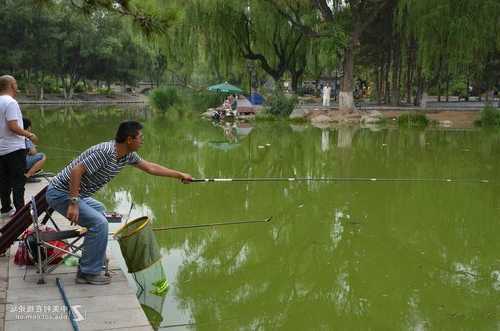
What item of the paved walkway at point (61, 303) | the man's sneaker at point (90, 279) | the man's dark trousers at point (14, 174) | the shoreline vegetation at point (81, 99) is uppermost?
the shoreline vegetation at point (81, 99)

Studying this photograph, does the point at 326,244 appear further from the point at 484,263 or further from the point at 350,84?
the point at 350,84

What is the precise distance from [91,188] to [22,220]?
0.60 meters

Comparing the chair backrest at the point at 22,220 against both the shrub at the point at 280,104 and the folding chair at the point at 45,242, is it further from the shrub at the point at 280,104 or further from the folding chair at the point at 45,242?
the shrub at the point at 280,104

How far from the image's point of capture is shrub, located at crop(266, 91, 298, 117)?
2530 cm

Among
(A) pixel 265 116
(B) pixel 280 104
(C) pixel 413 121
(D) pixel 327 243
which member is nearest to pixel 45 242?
(D) pixel 327 243

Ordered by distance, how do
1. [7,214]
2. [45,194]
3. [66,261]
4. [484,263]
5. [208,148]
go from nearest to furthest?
1. [45,194]
2. [66,261]
3. [484,263]
4. [7,214]
5. [208,148]

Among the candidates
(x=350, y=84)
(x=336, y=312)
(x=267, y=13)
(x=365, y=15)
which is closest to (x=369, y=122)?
(x=350, y=84)

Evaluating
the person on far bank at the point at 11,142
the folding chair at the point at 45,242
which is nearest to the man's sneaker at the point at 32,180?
the person on far bank at the point at 11,142

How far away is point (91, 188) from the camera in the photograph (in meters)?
4.16

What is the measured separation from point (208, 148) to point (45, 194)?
396 inches

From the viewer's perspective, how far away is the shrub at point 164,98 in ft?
100.0

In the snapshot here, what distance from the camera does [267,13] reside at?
26.3m

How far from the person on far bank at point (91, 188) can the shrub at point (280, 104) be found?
21424 millimetres

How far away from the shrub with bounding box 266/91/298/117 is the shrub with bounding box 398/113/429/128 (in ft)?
17.0
